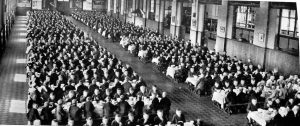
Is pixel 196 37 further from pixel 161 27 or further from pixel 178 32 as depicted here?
pixel 161 27

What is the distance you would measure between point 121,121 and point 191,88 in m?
8.42

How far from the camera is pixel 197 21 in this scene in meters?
35.0

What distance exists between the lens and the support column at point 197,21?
34.4 metres

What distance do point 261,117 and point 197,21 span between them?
67.4 feet

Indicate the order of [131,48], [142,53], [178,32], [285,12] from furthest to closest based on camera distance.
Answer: [178,32]
[131,48]
[142,53]
[285,12]

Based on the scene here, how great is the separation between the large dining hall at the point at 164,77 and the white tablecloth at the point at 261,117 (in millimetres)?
34

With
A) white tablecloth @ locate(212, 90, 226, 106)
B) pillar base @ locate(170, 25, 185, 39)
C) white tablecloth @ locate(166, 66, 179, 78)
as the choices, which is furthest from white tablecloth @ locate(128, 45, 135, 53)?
white tablecloth @ locate(212, 90, 226, 106)

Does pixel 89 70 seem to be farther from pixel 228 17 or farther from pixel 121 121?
pixel 228 17

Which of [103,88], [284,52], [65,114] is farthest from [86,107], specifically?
[284,52]

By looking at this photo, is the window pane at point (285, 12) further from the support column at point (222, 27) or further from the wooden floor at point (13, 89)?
the wooden floor at point (13, 89)

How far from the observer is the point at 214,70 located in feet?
75.0

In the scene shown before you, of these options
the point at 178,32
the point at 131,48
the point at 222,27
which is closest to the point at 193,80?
the point at 222,27

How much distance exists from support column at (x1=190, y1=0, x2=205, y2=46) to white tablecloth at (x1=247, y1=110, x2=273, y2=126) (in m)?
19.1

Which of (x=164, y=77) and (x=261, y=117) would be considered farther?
(x=164, y=77)
